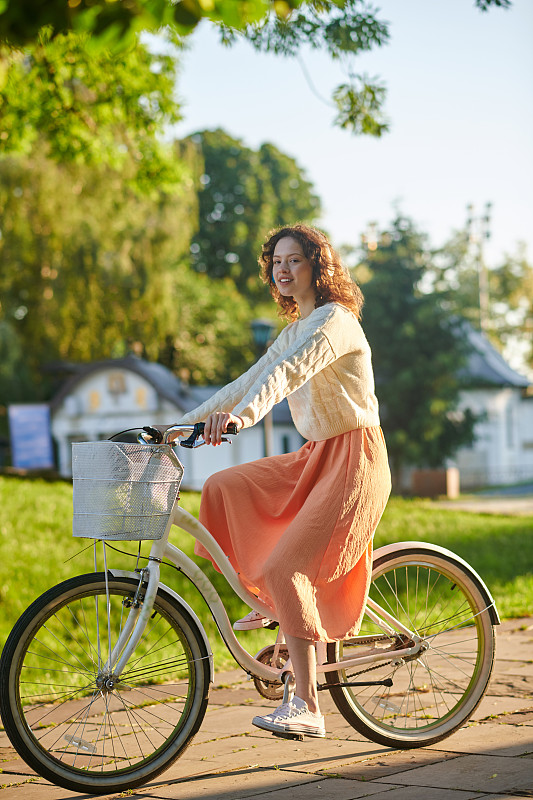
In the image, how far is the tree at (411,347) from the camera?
1355 inches

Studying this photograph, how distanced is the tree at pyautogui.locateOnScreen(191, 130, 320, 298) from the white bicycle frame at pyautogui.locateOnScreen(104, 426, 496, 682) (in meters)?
47.5

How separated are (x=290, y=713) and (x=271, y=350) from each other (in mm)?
1369

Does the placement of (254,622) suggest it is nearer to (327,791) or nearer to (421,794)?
(327,791)

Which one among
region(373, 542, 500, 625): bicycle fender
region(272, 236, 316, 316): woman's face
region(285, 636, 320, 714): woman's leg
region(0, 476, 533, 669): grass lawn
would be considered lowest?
region(0, 476, 533, 669): grass lawn

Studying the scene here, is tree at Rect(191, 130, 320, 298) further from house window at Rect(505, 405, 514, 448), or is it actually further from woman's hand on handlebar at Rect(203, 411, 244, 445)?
woman's hand on handlebar at Rect(203, 411, 244, 445)

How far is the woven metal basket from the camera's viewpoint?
332 cm

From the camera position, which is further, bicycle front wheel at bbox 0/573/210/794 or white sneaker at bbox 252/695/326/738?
white sneaker at bbox 252/695/326/738

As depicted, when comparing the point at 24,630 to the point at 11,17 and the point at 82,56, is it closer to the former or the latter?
the point at 11,17

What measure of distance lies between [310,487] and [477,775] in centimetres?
116

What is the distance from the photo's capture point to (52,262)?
3094 cm

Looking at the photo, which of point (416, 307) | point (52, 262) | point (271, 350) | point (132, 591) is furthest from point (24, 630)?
point (416, 307)

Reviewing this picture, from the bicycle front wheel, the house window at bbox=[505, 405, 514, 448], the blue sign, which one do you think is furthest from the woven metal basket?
the house window at bbox=[505, 405, 514, 448]

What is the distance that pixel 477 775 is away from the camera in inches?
136

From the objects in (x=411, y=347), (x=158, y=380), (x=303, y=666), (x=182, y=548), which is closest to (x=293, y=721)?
(x=303, y=666)
